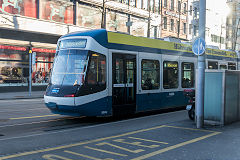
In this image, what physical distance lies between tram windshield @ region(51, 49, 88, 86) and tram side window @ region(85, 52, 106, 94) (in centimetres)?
19

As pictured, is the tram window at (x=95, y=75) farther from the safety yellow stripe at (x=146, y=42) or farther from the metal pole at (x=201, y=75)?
the metal pole at (x=201, y=75)

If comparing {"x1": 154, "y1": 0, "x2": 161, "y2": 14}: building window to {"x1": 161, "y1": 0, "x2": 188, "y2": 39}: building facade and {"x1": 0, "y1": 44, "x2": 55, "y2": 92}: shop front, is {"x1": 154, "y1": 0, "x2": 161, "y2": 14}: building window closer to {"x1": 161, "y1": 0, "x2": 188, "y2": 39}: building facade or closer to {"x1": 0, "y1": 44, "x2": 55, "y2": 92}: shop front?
{"x1": 161, "y1": 0, "x2": 188, "y2": 39}: building facade

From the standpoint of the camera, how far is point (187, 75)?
46.8ft

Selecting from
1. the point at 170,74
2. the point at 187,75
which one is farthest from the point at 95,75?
the point at 187,75

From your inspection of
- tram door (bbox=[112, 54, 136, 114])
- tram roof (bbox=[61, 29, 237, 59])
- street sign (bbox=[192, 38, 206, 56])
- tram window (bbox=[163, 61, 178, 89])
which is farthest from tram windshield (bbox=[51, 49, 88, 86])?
tram window (bbox=[163, 61, 178, 89])

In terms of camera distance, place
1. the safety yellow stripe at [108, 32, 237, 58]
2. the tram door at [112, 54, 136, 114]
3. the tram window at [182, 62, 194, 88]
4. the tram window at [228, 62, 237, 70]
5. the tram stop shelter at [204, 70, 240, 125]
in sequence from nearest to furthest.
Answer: the tram stop shelter at [204, 70, 240, 125] < the tram door at [112, 54, 136, 114] < the safety yellow stripe at [108, 32, 237, 58] < the tram window at [182, 62, 194, 88] < the tram window at [228, 62, 237, 70]

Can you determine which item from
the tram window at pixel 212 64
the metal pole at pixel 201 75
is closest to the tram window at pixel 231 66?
the tram window at pixel 212 64

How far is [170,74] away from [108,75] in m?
4.05

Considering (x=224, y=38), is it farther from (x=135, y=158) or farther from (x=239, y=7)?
(x=135, y=158)

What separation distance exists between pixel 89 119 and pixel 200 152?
5.61m

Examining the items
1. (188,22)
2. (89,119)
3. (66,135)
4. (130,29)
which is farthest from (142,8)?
(66,135)

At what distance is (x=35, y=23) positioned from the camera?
25812mm

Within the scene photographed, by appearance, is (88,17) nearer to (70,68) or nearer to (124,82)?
(124,82)

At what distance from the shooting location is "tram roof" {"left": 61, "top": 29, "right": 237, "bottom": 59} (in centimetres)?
1015
